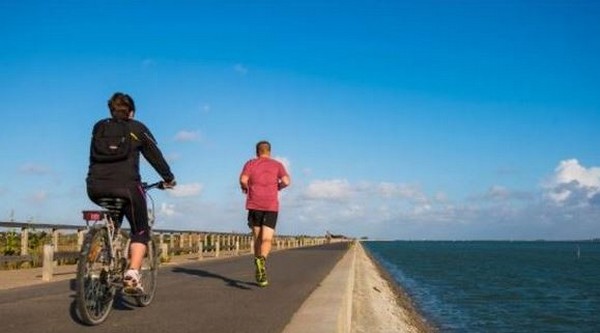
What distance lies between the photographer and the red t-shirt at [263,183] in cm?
889

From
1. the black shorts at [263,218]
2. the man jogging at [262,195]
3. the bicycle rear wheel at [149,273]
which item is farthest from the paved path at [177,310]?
the black shorts at [263,218]

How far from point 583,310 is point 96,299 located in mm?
27142

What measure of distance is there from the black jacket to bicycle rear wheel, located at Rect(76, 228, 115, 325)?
1.52 feet

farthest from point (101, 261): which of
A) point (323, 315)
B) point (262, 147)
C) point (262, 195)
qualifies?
point (262, 147)

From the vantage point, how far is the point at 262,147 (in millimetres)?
9219

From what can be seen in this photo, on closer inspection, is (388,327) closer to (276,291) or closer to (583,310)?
(276,291)

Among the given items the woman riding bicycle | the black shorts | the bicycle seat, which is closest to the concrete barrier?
the black shorts

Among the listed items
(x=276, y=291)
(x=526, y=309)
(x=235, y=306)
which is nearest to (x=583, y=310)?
(x=526, y=309)

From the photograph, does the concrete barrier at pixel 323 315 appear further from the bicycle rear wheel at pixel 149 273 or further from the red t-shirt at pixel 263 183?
the bicycle rear wheel at pixel 149 273

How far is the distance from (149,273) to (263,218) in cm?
231

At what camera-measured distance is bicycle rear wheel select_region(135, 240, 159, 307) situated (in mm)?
6770

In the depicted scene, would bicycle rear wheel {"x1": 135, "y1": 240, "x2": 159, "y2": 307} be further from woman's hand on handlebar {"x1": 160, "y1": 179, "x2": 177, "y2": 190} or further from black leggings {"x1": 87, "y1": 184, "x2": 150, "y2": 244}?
woman's hand on handlebar {"x1": 160, "y1": 179, "x2": 177, "y2": 190}

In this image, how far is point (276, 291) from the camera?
9258mm

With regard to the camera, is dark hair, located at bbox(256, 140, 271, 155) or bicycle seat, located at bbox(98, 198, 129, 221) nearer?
bicycle seat, located at bbox(98, 198, 129, 221)
